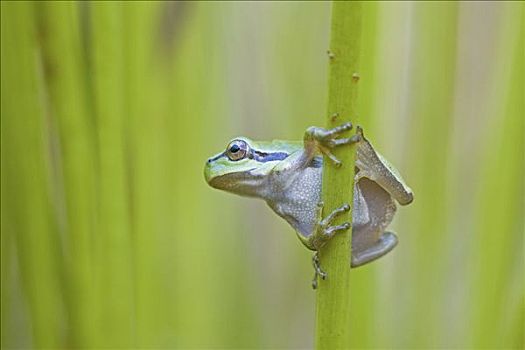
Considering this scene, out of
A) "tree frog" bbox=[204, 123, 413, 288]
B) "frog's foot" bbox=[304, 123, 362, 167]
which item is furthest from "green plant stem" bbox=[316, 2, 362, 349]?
"tree frog" bbox=[204, 123, 413, 288]

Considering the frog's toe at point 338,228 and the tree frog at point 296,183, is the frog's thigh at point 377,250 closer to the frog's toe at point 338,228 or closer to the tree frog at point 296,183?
the tree frog at point 296,183

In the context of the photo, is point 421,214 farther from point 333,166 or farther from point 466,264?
point 333,166

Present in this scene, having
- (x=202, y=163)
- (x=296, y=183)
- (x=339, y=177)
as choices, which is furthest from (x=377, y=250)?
(x=339, y=177)

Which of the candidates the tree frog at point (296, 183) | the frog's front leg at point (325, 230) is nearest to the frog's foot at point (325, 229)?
the frog's front leg at point (325, 230)

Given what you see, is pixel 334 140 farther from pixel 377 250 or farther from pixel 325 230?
pixel 377 250

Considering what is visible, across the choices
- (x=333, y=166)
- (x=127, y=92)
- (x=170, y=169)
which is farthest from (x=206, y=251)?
(x=333, y=166)

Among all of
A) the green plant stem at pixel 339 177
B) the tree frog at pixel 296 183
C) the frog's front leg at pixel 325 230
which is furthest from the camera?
the tree frog at pixel 296 183

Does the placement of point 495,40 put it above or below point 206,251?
above
